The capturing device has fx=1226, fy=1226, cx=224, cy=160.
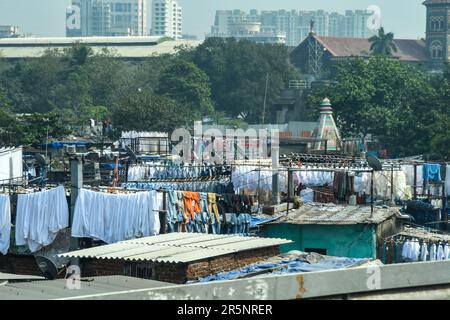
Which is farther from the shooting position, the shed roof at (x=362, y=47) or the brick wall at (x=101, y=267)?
the shed roof at (x=362, y=47)

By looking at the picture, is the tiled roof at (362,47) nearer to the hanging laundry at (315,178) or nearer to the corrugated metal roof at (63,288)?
the hanging laundry at (315,178)

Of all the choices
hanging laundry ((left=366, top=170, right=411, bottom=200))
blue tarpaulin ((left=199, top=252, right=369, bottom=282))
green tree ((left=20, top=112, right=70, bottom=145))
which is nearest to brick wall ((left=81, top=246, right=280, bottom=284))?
blue tarpaulin ((left=199, top=252, right=369, bottom=282))

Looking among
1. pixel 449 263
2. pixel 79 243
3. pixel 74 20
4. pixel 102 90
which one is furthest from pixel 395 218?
pixel 102 90

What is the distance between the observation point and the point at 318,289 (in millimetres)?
8805

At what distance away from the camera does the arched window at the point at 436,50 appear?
311ft

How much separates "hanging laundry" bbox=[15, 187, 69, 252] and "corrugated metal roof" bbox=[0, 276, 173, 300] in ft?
17.8

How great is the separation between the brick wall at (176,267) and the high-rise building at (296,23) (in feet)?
453

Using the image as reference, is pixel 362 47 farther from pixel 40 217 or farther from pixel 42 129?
pixel 40 217

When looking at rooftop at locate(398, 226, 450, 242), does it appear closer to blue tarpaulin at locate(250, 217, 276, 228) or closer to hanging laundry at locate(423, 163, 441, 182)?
blue tarpaulin at locate(250, 217, 276, 228)

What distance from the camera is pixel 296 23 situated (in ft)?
577

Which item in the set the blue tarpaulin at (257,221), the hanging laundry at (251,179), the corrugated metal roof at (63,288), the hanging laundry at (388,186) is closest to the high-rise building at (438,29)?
the hanging laundry at (388,186)

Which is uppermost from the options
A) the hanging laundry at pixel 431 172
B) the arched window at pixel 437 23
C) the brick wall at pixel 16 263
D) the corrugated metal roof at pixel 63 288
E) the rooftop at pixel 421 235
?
the arched window at pixel 437 23

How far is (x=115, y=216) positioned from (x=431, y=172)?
10.6 m

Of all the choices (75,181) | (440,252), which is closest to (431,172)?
(440,252)
